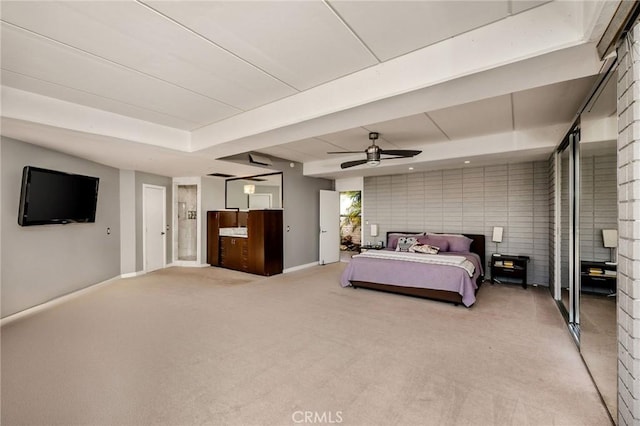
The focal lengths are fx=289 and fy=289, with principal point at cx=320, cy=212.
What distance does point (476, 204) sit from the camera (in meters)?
6.04

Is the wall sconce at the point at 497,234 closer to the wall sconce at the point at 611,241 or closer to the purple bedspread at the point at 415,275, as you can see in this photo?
the purple bedspread at the point at 415,275

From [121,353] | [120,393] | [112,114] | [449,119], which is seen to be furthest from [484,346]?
[112,114]

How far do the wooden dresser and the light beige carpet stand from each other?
2023mm

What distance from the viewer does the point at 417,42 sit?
7.16 ft

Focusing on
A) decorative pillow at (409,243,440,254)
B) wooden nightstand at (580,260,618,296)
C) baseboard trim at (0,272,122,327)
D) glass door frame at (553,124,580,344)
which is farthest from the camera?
decorative pillow at (409,243,440,254)

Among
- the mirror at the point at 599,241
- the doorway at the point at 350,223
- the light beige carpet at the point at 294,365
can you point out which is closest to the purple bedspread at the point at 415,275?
the light beige carpet at the point at 294,365

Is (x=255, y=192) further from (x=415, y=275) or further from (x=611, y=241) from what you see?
(x=611, y=241)

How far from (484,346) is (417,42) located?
2915 mm

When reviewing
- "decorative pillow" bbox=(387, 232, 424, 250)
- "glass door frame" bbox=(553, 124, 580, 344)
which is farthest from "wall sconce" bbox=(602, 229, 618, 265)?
"decorative pillow" bbox=(387, 232, 424, 250)

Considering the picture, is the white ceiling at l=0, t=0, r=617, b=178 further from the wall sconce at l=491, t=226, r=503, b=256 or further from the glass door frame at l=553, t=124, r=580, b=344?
the wall sconce at l=491, t=226, r=503, b=256

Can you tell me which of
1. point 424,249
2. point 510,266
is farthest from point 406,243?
point 510,266

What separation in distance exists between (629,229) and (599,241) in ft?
4.49

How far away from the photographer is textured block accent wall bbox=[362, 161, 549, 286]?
17.8 ft

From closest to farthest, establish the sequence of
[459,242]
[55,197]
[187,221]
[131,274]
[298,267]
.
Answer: [55,197]
[459,242]
[131,274]
[298,267]
[187,221]
